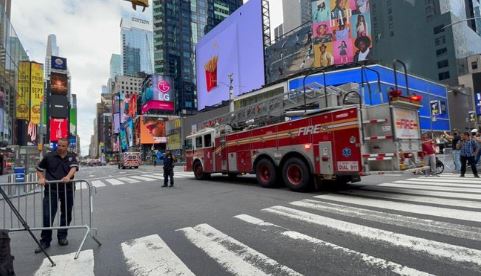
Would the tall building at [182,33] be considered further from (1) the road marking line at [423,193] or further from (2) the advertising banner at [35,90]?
(1) the road marking line at [423,193]

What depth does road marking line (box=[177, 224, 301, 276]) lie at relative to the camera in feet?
12.8

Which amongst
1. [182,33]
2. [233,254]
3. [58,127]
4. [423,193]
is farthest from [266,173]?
[182,33]

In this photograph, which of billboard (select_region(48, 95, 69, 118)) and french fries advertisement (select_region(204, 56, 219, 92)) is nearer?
billboard (select_region(48, 95, 69, 118))

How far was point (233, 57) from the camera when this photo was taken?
53688mm

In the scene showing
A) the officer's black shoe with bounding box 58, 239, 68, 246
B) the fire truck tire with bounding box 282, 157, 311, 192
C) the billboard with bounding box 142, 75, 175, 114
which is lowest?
the officer's black shoe with bounding box 58, 239, 68, 246

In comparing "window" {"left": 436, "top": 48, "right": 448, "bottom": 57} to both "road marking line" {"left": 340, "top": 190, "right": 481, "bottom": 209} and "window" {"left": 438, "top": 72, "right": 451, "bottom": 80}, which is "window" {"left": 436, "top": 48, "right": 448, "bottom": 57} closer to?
"window" {"left": 438, "top": 72, "right": 451, "bottom": 80}

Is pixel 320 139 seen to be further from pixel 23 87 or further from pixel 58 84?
pixel 58 84

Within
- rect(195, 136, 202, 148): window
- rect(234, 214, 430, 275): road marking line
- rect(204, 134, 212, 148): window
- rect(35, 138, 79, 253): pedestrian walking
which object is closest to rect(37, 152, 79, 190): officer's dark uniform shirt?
rect(35, 138, 79, 253): pedestrian walking

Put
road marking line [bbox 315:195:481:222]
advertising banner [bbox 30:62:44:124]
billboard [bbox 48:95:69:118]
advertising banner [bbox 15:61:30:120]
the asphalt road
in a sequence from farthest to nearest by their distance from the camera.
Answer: billboard [bbox 48:95:69:118], advertising banner [bbox 30:62:44:124], advertising banner [bbox 15:61:30:120], road marking line [bbox 315:195:481:222], the asphalt road

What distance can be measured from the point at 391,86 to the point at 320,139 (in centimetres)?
3147

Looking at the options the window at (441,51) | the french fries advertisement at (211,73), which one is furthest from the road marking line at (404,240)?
the window at (441,51)

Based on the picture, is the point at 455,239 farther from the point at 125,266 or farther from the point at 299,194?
the point at 299,194

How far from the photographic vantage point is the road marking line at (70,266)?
13.9ft

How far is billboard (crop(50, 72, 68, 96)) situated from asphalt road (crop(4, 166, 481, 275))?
5701cm
